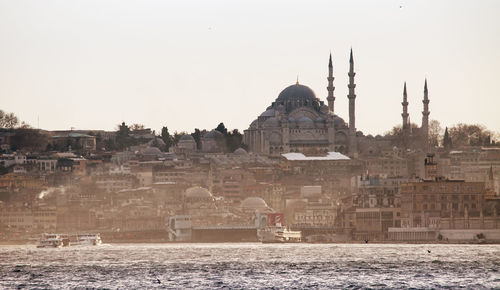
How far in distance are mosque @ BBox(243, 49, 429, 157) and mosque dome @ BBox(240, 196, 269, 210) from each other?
41894mm

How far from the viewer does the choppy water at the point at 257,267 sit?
221ft

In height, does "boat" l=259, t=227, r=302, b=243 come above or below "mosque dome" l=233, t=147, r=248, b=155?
below

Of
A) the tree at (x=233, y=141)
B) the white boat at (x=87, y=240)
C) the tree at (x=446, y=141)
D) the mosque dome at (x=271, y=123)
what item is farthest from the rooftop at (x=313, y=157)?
the white boat at (x=87, y=240)

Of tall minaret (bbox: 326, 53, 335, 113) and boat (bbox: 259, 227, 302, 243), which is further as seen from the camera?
tall minaret (bbox: 326, 53, 335, 113)

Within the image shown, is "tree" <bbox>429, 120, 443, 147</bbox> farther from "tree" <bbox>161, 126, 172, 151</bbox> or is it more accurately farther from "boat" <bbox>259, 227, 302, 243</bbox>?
"boat" <bbox>259, 227, 302, 243</bbox>

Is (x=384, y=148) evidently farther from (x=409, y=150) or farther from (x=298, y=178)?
(x=298, y=178)

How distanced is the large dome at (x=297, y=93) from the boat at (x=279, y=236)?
75.6m

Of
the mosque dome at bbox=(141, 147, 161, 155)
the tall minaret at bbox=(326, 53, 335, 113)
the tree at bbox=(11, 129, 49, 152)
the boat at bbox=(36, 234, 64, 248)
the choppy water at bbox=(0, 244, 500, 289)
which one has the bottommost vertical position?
the choppy water at bbox=(0, 244, 500, 289)

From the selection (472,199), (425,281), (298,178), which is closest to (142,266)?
(425,281)

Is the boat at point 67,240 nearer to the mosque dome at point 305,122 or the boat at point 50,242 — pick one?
the boat at point 50,242

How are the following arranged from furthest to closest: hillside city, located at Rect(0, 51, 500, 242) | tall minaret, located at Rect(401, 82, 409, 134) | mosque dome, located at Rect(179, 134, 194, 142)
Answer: mosque dome, located at Rect(179, 134, 194, 142) → tall minaret, located at Rect(401, 82, 409, 134) → hillside city, located at Rect(0, 51, 500, 242)

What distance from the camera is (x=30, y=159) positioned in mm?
161625

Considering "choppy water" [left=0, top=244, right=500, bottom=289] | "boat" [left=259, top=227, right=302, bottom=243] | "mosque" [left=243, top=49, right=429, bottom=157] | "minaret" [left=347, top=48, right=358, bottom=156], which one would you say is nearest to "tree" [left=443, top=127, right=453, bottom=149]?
"mosque" [left=243, top=49, right=429, bottom=157]

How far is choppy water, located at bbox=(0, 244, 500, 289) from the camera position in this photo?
221 feet
